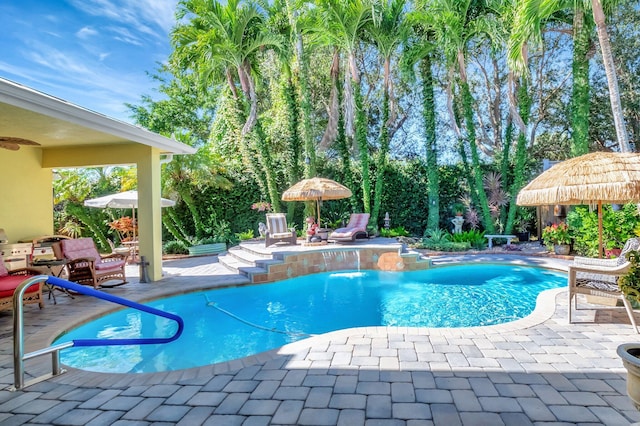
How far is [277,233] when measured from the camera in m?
11.6

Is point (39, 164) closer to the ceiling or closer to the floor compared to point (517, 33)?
closer to the floor

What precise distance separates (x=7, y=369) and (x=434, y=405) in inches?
166

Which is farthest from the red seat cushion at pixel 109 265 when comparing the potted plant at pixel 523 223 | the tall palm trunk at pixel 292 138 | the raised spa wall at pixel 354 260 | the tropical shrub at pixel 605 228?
the potted plant at pixel 523 223

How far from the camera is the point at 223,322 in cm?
595

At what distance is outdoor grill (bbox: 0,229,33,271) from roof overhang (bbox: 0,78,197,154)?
2.44 metres

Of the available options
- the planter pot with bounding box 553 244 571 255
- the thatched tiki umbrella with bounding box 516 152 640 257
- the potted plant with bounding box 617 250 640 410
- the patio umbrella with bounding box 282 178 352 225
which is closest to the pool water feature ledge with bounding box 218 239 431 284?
the patio umbrella with bounding box 282 178 352 225

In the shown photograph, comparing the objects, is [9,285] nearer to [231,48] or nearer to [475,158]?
[231,48]

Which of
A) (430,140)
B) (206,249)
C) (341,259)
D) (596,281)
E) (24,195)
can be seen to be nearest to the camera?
(596,281)

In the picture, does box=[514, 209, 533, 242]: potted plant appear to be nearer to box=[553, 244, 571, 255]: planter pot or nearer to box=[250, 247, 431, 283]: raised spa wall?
box=[553, 244, 571, 255]: planter pot

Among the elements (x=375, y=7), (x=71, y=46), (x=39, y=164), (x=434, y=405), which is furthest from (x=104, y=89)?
(x=434, y=405)

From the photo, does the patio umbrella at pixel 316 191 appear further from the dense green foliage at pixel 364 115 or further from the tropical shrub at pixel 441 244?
the tropical shrub at pixel 441 244

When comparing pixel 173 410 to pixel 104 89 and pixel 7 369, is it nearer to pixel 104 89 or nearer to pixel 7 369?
pixel 7 369

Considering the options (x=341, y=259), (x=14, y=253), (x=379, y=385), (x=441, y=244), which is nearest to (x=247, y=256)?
(x=341, y=259)

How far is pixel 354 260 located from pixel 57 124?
7.67 m
